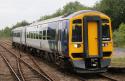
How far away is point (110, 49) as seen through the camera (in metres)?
17.5

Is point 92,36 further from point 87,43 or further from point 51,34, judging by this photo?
point 51,34

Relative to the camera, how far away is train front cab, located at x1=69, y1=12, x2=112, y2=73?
55.3 ft

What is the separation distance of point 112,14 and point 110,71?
1211 inches

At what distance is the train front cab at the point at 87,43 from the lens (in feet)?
55.3

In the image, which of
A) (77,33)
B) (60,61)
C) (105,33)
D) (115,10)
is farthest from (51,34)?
(115,10)

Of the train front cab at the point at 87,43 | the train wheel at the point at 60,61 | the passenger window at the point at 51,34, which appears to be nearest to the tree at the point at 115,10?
the passenger window at the point at 51,34

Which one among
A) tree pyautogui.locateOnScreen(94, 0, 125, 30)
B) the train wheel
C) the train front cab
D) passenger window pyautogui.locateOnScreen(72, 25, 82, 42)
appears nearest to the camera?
the train front cab

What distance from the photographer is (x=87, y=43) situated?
16859 millimetres

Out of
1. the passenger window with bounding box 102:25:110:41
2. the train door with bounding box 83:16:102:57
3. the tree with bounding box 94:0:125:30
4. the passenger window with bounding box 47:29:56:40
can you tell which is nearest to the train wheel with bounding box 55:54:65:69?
the passenger window with bounding box 47:29:56:40

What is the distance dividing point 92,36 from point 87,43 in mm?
405

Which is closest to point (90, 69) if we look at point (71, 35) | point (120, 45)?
point (71, 35)

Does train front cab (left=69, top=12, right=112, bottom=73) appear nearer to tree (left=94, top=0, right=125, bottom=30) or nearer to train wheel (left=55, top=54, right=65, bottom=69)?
train wheel (left=55, top=54, right=65, bottom=69)

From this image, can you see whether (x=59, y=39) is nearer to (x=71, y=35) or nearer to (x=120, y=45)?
(x=71, y=35)

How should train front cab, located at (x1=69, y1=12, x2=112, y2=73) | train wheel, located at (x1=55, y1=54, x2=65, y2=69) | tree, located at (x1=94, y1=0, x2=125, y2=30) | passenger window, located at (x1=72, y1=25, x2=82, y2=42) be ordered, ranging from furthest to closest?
tree, located at (x1=94, y1=0, x2=125, y2=30) < train wheel, located at (x1=55, y1=54, x2=65, y2=69) < passenger window, located at (x1=72, y1=25, x2=82, y2=42) < train front cab, located at (x1=69, y1=12, x2=112, y2=73)
